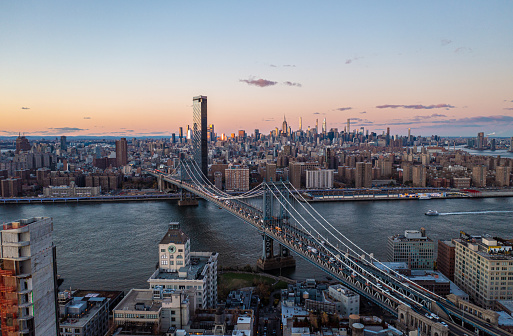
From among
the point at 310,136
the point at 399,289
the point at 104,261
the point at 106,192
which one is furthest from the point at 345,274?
the point at 310,136

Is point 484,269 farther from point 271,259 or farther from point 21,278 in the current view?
point 21,278

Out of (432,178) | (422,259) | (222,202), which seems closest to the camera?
(422,259)

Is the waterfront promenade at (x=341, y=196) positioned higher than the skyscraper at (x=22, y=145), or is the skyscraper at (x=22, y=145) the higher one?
the skyscraper at (x=22, y=145)

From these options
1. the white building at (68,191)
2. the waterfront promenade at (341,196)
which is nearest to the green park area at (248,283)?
the waterfront promenade at (341,196)

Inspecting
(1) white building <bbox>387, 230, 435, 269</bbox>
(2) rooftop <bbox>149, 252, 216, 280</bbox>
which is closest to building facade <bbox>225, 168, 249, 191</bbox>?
(1) white building <bbox>387, 230, 435, 269</bbox>

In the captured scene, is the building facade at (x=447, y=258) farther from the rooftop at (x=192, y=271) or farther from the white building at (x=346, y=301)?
the rooftop at (x=192, y=271)

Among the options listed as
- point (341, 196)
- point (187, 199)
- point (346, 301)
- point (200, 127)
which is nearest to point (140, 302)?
point (346, 301)

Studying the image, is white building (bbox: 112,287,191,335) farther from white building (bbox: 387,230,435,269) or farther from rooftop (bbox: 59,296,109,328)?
white building (bbox: 387,230,435,269)

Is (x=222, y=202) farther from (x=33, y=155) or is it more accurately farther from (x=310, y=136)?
(x=310, y=136)
